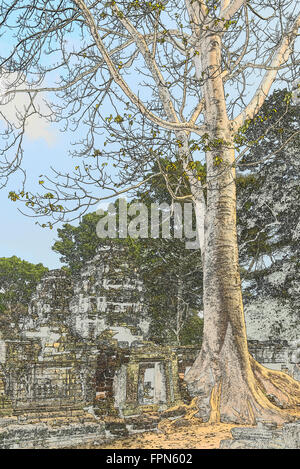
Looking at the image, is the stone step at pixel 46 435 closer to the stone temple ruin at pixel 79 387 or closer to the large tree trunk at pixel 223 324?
the stone temple ruin at pixel 79 387

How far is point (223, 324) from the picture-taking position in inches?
360

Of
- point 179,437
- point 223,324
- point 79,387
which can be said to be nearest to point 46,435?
point 79,387

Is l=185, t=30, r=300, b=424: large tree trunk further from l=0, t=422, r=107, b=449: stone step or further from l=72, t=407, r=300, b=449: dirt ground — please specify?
l=0, t=422, r=107, b=449: stone step

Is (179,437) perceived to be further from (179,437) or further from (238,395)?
(238,395)

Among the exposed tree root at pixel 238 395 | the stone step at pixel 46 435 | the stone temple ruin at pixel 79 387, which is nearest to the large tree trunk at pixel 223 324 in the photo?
the exposed tree root at pixel 238 395

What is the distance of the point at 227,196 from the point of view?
9.94m

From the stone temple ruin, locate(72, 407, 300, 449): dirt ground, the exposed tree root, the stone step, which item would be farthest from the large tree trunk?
the stone step

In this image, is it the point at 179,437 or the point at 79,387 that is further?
the point at 79,387

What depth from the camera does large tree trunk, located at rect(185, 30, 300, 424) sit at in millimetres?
8547

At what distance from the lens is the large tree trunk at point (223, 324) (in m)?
8.55
